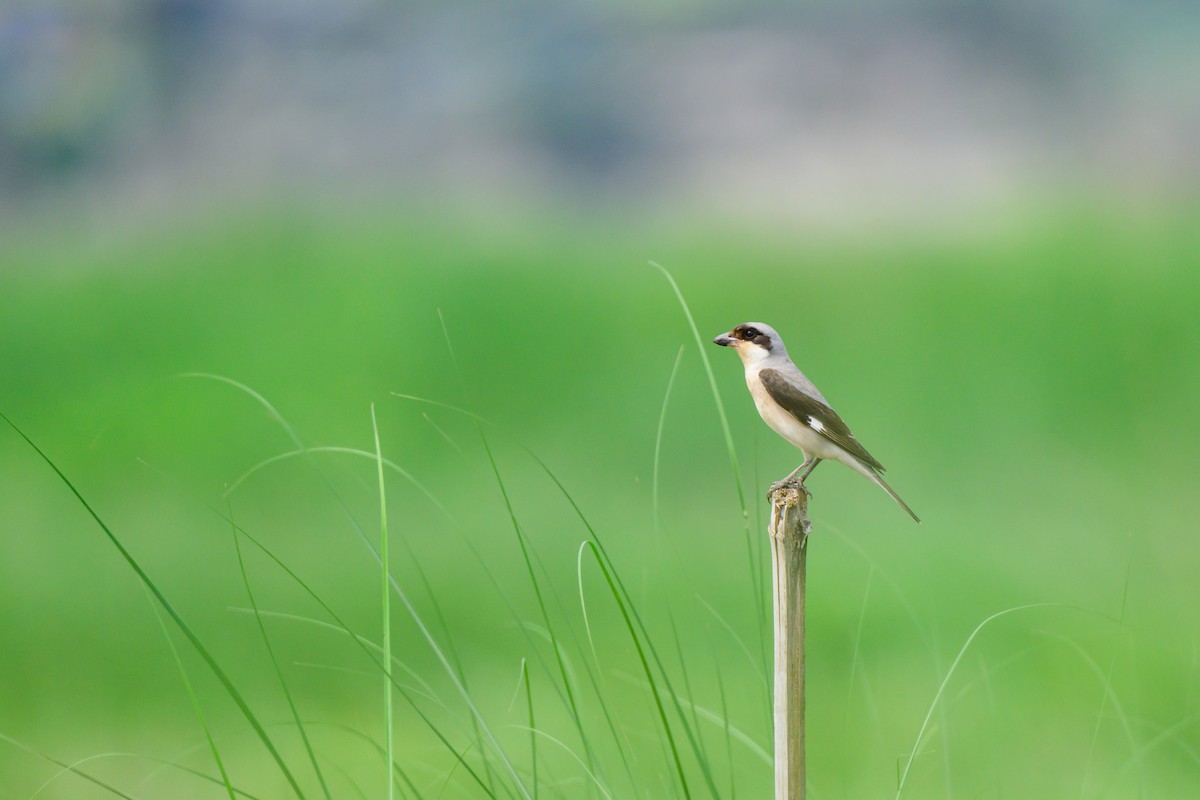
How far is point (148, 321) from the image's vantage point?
5.93m

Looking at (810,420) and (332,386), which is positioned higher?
(810,420)

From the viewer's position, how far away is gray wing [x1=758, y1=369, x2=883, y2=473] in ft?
6.39

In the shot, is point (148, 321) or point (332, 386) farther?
point (148, 321)

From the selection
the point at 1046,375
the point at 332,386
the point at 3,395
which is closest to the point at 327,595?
the point at 332,386

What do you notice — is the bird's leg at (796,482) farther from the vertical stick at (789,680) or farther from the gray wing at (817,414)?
the vertical stick at (789,680)

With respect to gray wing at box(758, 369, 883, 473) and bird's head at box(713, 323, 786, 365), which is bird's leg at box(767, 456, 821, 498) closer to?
gray wing at box(758, 369, 883, 473)

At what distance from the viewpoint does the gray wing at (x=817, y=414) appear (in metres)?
1.95

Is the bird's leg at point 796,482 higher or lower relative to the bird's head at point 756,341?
lower

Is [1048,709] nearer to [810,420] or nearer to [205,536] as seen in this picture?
[810,420]

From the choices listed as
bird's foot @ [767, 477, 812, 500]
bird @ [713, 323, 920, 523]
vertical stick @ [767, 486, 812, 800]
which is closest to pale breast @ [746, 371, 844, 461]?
bird @ [713, 323, 920, 523]

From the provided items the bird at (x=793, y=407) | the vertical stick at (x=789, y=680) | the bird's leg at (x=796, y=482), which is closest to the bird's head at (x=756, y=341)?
the bird at (x=793, y=407)

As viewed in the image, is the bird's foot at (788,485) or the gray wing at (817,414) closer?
the bird's foot at (788,485)

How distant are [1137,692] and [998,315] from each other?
2.40 meters

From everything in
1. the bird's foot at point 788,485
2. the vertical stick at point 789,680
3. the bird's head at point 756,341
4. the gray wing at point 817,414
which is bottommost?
the vertical stick at point 789,680
